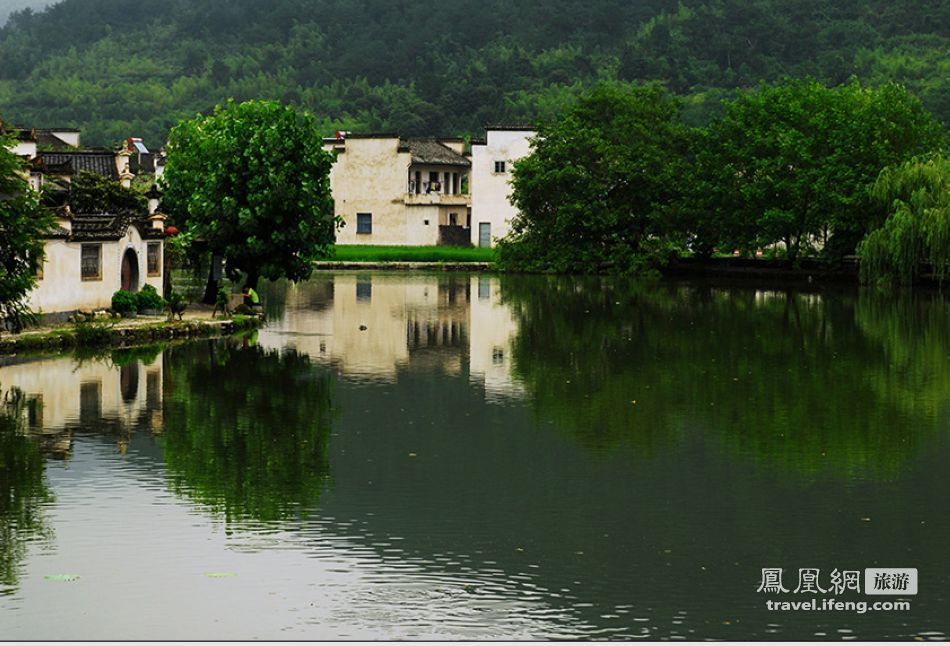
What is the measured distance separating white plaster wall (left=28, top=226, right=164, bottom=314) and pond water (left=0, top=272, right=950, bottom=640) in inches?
170

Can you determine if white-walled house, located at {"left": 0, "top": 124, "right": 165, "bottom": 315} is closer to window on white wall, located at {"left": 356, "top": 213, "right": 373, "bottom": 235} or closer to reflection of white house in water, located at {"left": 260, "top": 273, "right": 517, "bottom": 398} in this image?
reflection of white house in water, located at {"left": 260, "top": 273, "right": 517, "bottom": 398}

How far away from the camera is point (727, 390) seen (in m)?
31.7

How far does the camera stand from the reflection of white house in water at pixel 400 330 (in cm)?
3641

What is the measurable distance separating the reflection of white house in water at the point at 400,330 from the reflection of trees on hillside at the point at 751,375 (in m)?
0.97

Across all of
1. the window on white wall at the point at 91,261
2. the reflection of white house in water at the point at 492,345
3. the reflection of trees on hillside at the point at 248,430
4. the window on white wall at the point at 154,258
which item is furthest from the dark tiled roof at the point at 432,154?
the reflection of trees on hillside at the point at 248,430

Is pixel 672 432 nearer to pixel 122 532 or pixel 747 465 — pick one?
pixel 747 465

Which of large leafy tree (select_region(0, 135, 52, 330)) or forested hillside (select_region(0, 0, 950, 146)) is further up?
forested hillside (select_region(0, 0, 950, 146))

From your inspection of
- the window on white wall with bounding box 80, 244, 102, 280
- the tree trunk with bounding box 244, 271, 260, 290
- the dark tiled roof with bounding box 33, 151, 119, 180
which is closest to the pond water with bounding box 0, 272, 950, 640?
the window on white wall with bounding box 80, 244, 102, 280

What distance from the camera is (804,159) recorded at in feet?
247

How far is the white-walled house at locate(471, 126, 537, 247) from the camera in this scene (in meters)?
99.3

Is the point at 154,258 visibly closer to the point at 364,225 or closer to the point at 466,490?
the point at 466,490

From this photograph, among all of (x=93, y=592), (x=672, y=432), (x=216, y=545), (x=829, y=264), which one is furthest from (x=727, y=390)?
(x=829, y=264)

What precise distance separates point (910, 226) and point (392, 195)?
1776 inches

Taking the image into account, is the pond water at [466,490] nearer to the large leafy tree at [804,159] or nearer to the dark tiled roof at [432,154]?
the large leafy tree at [804,159]
